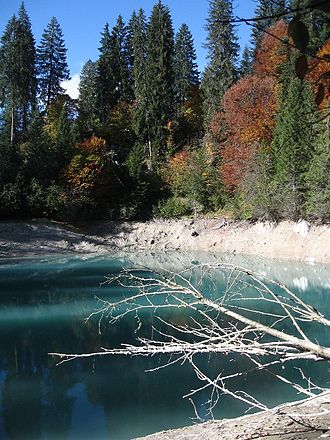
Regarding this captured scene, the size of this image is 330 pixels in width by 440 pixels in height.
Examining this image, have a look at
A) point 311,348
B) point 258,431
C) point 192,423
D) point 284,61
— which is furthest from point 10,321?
point 284,61

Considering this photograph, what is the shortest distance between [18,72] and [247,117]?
21453 mm

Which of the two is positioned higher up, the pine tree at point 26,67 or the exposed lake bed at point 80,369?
the pine tree at point 26,67

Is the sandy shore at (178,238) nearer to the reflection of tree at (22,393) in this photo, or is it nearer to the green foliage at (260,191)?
the green foliage at (260,191)

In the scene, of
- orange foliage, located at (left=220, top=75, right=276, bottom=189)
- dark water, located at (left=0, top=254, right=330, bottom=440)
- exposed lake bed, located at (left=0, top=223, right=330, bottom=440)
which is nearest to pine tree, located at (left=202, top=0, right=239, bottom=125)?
orange foliage, located at (left=220, top=75, right=276, bottom=189)

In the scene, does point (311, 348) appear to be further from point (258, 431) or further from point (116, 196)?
point (116, 196)

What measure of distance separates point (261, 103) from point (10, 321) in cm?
2768

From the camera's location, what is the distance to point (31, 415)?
7.12 metres

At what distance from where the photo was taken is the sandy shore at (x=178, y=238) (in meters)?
26.9

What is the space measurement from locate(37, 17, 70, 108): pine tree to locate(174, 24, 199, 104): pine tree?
38.7 feet

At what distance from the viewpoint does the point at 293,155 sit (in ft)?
94.5

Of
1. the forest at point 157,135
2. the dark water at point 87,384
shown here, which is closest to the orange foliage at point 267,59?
the forest at point 157,135

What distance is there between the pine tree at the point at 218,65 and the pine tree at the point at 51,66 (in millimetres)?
15592

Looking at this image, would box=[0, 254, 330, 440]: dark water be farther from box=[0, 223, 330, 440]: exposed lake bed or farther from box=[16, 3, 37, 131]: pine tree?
box=[16, 3, 37, 131]: pine tree

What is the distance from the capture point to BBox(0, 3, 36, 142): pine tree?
41.8m
